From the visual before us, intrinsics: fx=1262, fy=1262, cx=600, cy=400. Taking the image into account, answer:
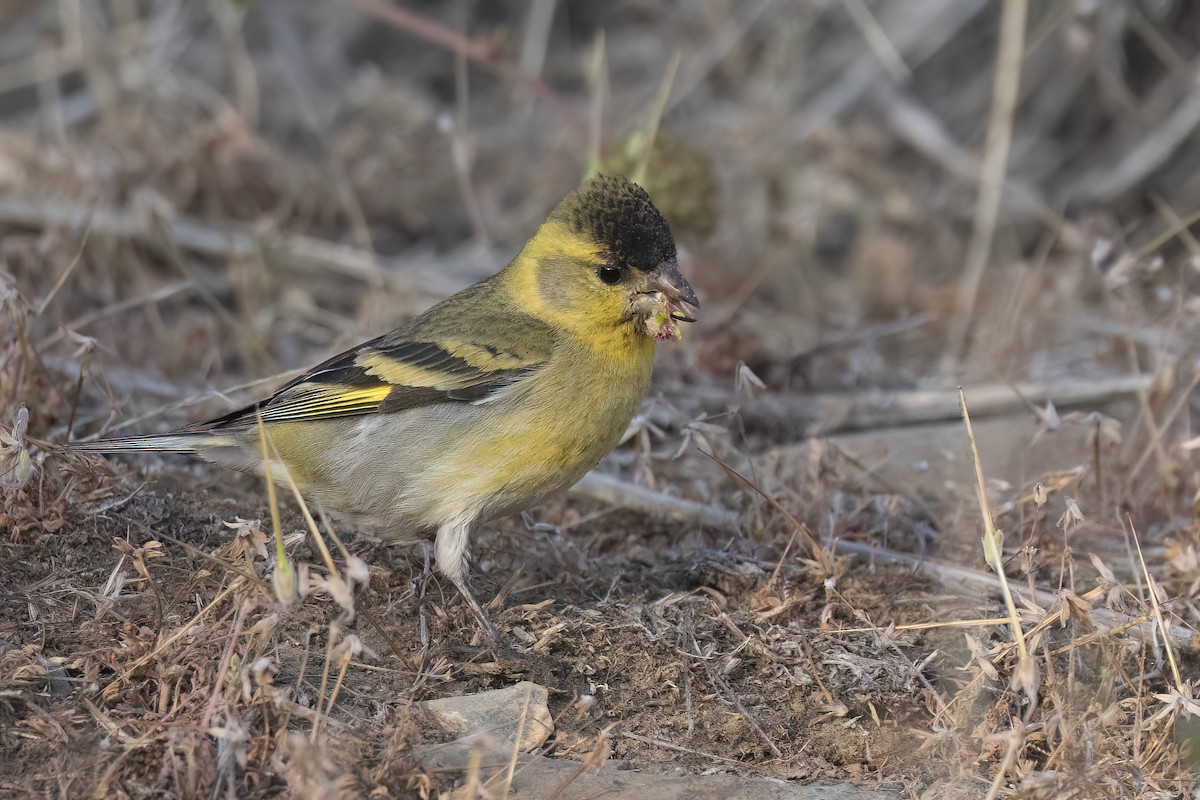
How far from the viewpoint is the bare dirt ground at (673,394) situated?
3594 mm

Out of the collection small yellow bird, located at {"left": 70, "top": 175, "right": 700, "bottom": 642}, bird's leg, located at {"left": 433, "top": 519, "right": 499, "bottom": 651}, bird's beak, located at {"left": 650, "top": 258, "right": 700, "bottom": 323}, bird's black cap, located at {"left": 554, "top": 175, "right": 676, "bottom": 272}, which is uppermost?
bird's black cap, located at {"left": 554, "top": 175, "right": 676, "bottom": 272}

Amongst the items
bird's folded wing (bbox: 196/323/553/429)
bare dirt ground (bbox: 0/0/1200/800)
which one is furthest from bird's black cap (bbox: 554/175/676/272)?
bare dirt ground (bbox: 0/0/1200/800)

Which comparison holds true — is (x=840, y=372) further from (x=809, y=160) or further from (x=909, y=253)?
(x=809, y=160)

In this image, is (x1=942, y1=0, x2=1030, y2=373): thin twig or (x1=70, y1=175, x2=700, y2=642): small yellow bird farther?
(x1=942, y1=0, x2=1030, y2=373): thin twig

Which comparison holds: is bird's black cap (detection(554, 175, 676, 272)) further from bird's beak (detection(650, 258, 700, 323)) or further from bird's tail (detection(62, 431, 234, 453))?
bird's tail (detection(62, 431, 234, 453))

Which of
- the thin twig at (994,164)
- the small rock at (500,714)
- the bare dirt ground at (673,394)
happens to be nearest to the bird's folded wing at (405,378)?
the bare dirt ground at (673,394)

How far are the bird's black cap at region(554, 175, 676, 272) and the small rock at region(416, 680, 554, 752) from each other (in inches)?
63.3

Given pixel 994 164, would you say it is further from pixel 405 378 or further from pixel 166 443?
pixel 166 443

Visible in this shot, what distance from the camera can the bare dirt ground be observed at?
11.8ft

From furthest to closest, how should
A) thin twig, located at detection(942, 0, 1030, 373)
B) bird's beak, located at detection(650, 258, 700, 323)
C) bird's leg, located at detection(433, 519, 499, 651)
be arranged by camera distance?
thin twig, located at detection(942, 0, 1030, 373) < bird's beak, located at detection(650, 258, 700, 323) < bird's leg, located at detection(433, 519, 499, 651)

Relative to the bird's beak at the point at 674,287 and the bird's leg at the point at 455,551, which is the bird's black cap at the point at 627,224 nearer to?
the bird's beak at the point at 674,287

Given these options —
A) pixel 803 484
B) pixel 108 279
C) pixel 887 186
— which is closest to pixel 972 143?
pixel 887 186

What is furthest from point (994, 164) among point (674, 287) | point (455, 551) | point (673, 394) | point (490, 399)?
point (455, 551)

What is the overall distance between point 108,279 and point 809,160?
4779 mm
